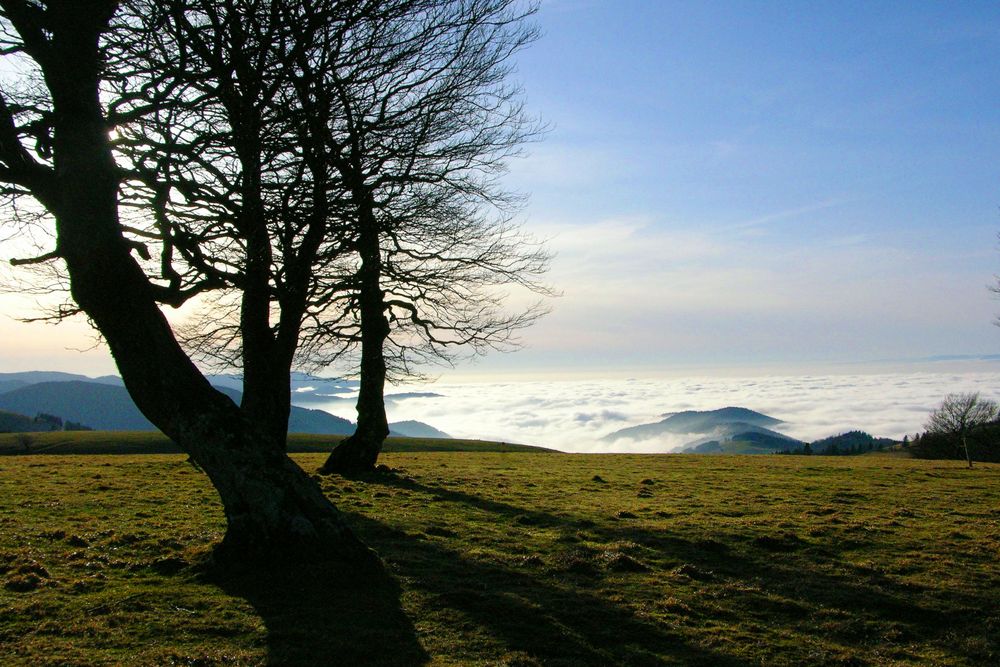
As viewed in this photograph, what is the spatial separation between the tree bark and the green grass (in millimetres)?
50107

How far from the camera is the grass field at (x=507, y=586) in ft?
24.6

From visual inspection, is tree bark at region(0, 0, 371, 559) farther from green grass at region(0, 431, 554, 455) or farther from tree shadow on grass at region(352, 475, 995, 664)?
green grass at region(0, 431, 554, 455)

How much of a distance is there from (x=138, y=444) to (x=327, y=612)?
2632 inches

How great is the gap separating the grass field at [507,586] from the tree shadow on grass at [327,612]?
0.10 feet

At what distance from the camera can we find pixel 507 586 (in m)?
9.84

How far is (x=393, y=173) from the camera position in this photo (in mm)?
15633

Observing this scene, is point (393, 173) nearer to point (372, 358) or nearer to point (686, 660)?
point (372, 358)

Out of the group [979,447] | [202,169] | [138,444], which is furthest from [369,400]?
[979,447]

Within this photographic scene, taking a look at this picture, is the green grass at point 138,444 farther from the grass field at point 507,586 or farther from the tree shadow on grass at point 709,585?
the tree shadow on grass at point 709,585

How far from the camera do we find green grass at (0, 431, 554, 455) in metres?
63.4

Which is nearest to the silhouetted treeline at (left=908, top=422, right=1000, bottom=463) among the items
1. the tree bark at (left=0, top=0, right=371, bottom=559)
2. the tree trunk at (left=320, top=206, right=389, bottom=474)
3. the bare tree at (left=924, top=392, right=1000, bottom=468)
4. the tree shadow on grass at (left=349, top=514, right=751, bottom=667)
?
the bare tree at (left=924, top=392, right=1000, bottom=468)

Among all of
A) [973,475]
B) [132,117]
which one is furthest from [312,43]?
[973,475]

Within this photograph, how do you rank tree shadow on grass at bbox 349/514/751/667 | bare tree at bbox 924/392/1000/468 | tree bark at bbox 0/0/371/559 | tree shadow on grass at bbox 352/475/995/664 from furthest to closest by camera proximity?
bare tree at bbox 924/392/1000/468 < tree bark at bbox 0/0/371/559 < tree shadow on grass at bbox 352/475/995/664 < tree shadow on grass at bbox 349/514/751/667

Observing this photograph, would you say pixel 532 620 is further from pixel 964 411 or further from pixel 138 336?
pixel 964 411
